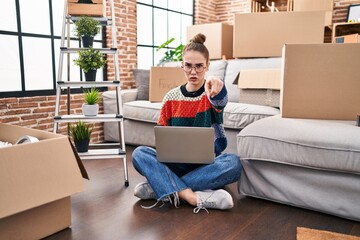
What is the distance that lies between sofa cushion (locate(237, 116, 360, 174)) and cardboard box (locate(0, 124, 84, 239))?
0.90m

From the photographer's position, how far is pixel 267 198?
1819mm

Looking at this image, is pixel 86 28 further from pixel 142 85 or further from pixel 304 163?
pixel 304 163

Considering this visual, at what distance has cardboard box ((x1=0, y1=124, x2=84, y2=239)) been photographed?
123 centimetres

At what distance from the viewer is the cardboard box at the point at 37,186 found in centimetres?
123

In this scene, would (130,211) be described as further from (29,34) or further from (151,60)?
(151,60)

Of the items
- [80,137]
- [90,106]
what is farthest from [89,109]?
[80,137]

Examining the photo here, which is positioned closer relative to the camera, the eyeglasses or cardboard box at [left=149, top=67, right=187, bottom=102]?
the eyeglasses

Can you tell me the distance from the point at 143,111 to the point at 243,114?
93cm

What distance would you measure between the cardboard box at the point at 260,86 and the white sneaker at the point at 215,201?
1254 mm

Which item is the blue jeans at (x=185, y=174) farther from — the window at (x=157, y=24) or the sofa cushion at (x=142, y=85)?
the window at (x=157, y=24)

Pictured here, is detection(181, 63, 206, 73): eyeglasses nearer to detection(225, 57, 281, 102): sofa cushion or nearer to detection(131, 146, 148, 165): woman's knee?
detection(131, 146, 148, 165): woman's knee

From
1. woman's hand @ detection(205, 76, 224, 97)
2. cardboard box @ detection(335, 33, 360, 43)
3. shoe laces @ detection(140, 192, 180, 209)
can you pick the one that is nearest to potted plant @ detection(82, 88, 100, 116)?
shoe laces @ detection(140, 192, 180, 209)

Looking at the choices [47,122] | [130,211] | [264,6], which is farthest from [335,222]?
[264,6]

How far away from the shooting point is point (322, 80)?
1.83 m
